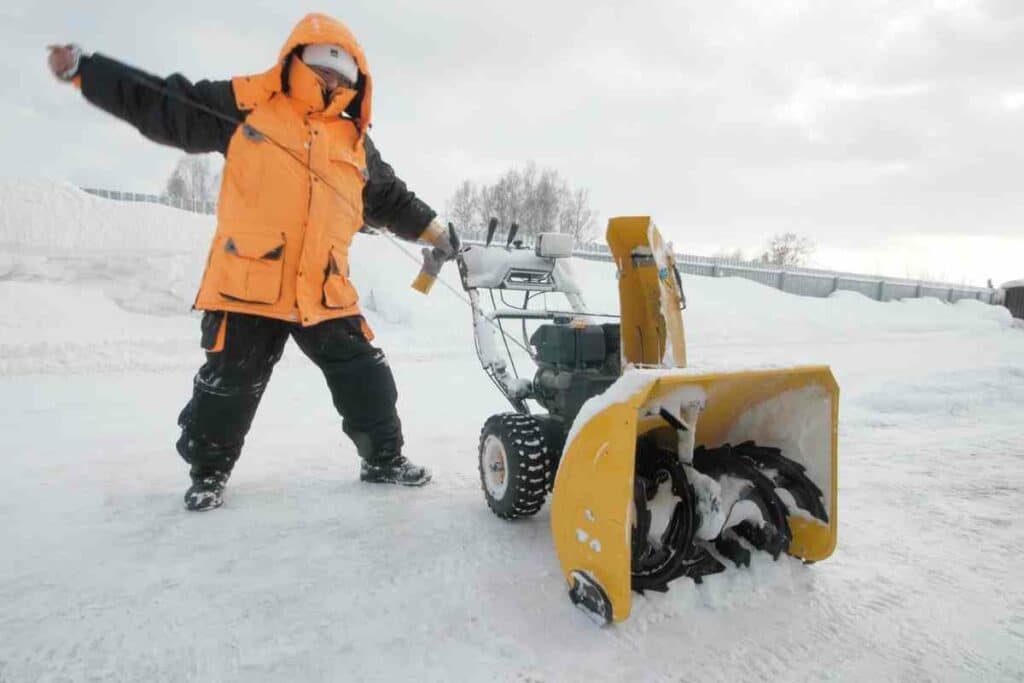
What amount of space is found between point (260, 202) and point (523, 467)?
5.19 feet

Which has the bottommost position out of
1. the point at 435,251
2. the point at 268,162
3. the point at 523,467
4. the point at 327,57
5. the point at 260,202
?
the point at 523,467

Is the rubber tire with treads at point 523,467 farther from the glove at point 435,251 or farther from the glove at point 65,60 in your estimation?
the glove at point 65,60

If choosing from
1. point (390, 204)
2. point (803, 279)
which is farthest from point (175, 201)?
point (803, 279)

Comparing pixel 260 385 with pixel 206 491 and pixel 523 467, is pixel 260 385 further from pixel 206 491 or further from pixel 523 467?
pixel 523 467

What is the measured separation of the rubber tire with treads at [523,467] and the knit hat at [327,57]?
5.70ft

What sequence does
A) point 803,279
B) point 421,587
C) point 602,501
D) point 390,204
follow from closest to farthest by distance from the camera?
point 602,501 → point 421,587 → point 390,204 → point 803,279

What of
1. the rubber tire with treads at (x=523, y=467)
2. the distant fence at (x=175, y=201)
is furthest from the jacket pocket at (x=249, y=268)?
the distant fence at (x=175, y=201)

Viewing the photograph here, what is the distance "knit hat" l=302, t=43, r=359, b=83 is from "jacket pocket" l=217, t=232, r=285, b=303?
2.62 feet

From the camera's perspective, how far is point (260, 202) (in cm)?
262

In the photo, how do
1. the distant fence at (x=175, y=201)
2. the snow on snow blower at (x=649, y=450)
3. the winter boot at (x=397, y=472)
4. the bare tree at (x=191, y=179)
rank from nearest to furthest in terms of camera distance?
the snow on snow blower at (x=649, y=450) → the winter boot at (x=397, y=472) → the distant fence at (x=175, y=201) → the bare tree at (x=191, y=179)

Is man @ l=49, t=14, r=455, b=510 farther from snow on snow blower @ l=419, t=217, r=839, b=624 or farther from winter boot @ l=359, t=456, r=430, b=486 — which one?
snow on snow blower @ l=419, t=217, r=839, b=624

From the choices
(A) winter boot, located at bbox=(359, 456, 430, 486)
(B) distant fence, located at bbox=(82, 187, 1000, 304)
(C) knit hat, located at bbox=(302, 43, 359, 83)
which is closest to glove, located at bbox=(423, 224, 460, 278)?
(C) knit hat, located at bbox=(302, 43, 359, 83)

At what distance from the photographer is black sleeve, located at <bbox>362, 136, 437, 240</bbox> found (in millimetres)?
3264

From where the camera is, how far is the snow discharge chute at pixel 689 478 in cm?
174
